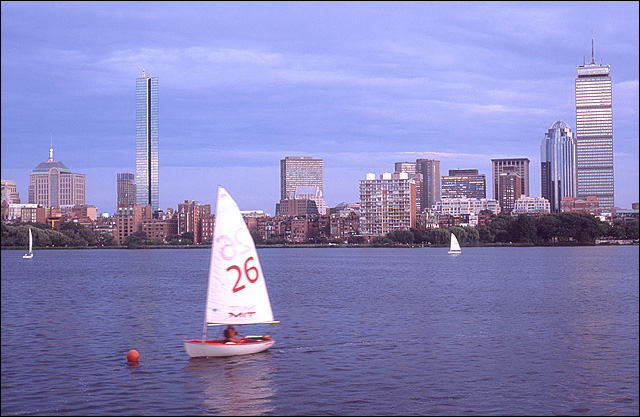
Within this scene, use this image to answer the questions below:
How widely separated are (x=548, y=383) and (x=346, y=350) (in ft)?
31.7

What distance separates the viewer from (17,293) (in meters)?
64.4

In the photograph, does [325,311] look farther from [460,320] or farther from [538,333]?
[538,333]

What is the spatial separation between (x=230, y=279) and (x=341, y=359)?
614cm

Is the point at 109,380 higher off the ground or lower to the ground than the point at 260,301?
lower

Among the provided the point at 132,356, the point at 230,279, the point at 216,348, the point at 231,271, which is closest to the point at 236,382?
the point at 216,348

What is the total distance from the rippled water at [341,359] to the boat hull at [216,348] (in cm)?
36

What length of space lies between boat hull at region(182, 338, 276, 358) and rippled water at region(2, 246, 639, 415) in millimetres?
359

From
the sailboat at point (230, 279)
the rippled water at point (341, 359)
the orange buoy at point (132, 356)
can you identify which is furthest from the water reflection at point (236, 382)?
the orange buoy at point (132, 356)

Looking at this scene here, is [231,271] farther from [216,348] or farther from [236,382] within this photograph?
[236,382]

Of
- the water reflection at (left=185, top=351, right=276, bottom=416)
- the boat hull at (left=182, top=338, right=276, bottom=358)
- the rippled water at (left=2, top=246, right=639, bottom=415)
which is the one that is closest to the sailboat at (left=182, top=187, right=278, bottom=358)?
the boat hull at (left=182, top=338, right=276, bottom=358)

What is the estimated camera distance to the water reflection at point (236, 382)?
22677mm

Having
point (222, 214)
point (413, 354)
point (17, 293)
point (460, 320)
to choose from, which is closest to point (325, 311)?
point (460, 320)

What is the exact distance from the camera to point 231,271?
91.3 feet

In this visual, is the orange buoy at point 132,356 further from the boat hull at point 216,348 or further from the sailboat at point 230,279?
the sailboat at point 230,279
